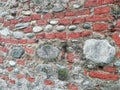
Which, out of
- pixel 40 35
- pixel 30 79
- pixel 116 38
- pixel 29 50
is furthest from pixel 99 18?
pixel 30 79

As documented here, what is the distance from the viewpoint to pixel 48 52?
2971mm

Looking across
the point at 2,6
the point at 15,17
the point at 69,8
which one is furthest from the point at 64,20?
the point at 2,6

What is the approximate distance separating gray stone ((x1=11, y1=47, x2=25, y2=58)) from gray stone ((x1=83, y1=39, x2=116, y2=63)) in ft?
3.22

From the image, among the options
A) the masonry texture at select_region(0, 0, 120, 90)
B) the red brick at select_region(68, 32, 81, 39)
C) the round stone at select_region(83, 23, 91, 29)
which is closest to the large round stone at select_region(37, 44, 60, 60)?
the masonry texture at select_region(0, 0, 120, 90)

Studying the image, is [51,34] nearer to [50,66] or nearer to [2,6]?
[50,66]

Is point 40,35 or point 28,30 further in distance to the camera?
point 28,30

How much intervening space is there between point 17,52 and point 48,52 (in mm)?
546

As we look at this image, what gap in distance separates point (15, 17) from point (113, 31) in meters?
1.44

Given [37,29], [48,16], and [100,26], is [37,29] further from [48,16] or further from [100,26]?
[100,26]

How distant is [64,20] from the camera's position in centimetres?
282

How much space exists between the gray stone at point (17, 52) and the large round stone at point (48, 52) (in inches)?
12.3

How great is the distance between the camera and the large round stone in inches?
115

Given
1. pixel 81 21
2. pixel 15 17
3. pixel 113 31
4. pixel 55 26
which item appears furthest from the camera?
pixel 15 17

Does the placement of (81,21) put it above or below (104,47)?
above
